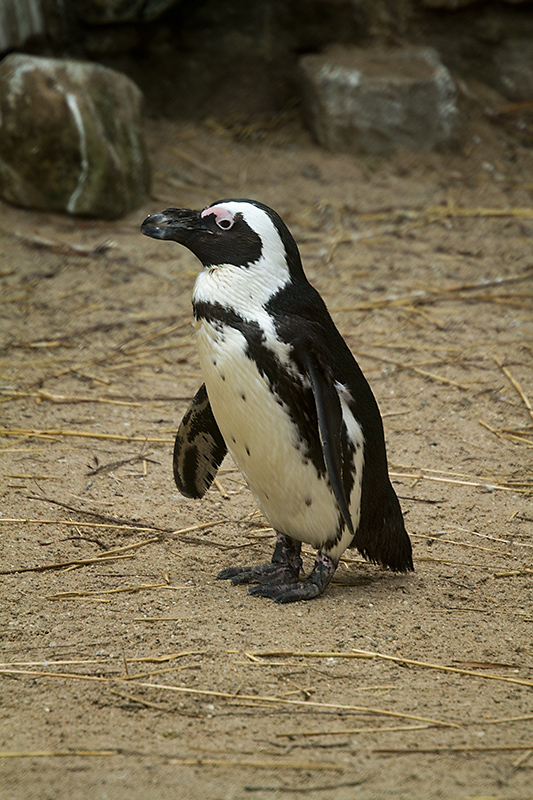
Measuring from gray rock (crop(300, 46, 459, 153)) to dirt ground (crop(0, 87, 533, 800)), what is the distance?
669 mm

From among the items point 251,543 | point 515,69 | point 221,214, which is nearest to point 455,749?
point 251,543

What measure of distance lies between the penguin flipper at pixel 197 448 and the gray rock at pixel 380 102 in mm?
4496

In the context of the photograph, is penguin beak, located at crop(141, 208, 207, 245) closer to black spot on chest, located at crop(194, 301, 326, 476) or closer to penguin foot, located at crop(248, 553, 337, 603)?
black spot on chest, located at crop(194, 301, 326, 476)

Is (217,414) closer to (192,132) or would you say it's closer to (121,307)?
(121,307)

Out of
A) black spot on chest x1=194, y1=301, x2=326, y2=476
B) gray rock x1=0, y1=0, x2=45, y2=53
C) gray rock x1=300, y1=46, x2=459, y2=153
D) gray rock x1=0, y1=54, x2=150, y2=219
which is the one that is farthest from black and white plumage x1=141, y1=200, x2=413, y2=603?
gray rock x1=300, y1=46, x2=459, y2=153

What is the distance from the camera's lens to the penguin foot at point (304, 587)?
7.80 ft

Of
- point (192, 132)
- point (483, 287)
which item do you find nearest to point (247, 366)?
point (483, 287)

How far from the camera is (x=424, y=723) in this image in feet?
5.75

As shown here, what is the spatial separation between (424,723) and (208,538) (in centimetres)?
122

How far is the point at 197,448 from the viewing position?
2.67 m

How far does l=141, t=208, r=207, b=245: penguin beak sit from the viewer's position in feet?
7.39

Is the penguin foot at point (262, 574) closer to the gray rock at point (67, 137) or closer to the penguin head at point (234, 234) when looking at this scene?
the penguin head at point (234, 234)

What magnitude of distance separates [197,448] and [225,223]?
2.55 ft

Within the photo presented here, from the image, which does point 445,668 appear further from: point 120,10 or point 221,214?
point 120,10
